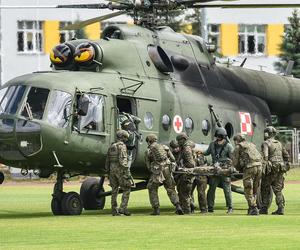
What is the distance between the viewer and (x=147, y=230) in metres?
19.4

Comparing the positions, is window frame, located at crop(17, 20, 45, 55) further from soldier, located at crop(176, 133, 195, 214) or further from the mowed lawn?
soldier, located at crop(176, 133, 195, 214)

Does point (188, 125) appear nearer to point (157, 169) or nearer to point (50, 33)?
point (157, 169)

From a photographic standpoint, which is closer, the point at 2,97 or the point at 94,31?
the point at 2,97

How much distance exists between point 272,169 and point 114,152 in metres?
3.49

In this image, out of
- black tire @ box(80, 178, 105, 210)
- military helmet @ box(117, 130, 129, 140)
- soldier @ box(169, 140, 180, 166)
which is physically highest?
military helmet @ box(117, 130, 129, 140)

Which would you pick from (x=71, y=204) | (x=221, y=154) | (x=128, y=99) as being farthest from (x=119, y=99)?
(x=71, y=204)

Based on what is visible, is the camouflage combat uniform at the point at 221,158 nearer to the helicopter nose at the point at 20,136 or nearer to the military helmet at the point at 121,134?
the military helmet at the point at 121,134

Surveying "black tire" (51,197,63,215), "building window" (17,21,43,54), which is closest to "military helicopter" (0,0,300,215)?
"black tire" (51,197,63,215)

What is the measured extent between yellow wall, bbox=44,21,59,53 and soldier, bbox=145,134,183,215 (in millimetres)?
39117

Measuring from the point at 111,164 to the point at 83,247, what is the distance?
7115 mm

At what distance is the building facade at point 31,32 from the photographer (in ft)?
201

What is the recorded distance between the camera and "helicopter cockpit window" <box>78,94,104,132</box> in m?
23.7

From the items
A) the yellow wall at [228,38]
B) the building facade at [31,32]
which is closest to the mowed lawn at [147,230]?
the building facade at [31,32]

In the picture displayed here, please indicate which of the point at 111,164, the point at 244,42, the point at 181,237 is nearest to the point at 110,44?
the point at 111,164
